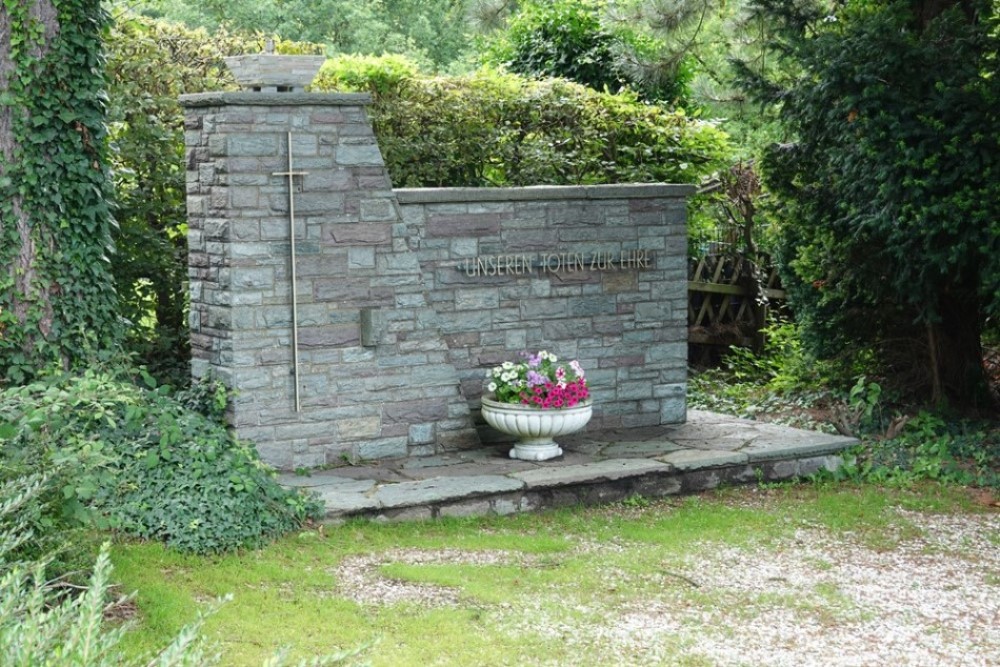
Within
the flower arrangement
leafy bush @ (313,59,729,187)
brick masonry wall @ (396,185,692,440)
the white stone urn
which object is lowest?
the white stone urn

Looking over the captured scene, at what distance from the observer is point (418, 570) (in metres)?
5.89

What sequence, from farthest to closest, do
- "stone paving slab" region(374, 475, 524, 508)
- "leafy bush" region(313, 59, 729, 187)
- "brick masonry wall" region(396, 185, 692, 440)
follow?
1. "leafy bush" region(313, 59, 729, 187)
2. "brick masonry wall" region(396, 185, 692, 440)
3. "stone paving slab" region(374, 475, 524, 508)

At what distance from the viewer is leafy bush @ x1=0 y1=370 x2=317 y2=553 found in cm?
562

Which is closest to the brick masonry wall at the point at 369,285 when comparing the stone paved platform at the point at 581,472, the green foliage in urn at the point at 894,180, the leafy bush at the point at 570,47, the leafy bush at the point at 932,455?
the stone paved platform at the point at 581,472

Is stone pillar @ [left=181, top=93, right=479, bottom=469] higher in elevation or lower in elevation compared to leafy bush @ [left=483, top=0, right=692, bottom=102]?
lower

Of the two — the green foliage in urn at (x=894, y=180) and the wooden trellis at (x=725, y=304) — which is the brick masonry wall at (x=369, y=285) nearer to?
the green foliage in urn at (x=894, y=180)

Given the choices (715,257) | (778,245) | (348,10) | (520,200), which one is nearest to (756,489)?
(520,200)

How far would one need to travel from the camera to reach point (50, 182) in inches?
286

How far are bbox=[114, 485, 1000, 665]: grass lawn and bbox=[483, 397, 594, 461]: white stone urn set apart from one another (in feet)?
2.08

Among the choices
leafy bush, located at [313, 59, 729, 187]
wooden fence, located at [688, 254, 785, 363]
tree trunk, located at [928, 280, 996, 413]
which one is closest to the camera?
leafy bush, located at [313, 59, 729, 187]

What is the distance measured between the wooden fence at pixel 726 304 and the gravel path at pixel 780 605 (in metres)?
5.70

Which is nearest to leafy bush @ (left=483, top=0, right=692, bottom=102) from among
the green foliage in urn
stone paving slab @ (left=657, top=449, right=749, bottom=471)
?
the green foliage in urn

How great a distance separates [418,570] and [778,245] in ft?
18.2

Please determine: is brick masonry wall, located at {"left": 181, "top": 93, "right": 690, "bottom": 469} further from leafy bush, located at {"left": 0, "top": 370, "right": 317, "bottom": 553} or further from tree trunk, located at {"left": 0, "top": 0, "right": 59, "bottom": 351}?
tree trunk, located at {"left": 0, "top": 0, "right": 59, "bottom": 351}
